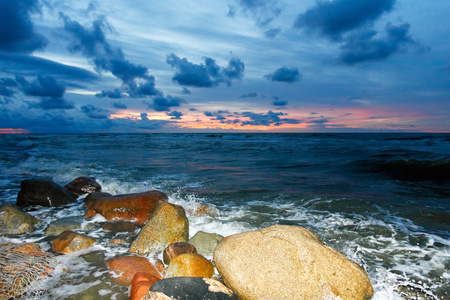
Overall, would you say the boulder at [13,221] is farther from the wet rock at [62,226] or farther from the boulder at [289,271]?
the boulder at [289,271]

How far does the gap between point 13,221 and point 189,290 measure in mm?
4339

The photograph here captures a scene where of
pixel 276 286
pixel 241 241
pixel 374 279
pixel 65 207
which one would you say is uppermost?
pixel 241 241

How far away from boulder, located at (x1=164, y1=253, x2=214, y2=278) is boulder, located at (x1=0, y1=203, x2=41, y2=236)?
3543 millimetres

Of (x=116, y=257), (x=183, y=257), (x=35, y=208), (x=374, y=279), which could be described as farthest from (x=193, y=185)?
(x=374, y=279)

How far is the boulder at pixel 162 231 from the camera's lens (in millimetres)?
4062

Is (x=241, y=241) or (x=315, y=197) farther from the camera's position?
(x=315, y=197)

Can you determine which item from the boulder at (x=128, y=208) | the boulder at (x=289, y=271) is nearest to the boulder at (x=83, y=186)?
the boulder at (x=128, y=208)

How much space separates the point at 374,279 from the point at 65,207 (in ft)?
22.8

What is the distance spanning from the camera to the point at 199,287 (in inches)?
102

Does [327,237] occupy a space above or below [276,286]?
below

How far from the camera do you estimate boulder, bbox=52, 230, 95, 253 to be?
401cm

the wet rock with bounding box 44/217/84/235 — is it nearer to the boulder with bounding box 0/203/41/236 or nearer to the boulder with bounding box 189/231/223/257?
the boulder with bounding box 0/203/41/236

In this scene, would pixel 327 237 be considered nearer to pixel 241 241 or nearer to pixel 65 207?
pixel 241 241

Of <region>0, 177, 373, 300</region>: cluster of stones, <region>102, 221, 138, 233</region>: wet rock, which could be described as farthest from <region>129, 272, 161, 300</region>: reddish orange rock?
<region>102, 221, 138, 233</region>: wet rock
